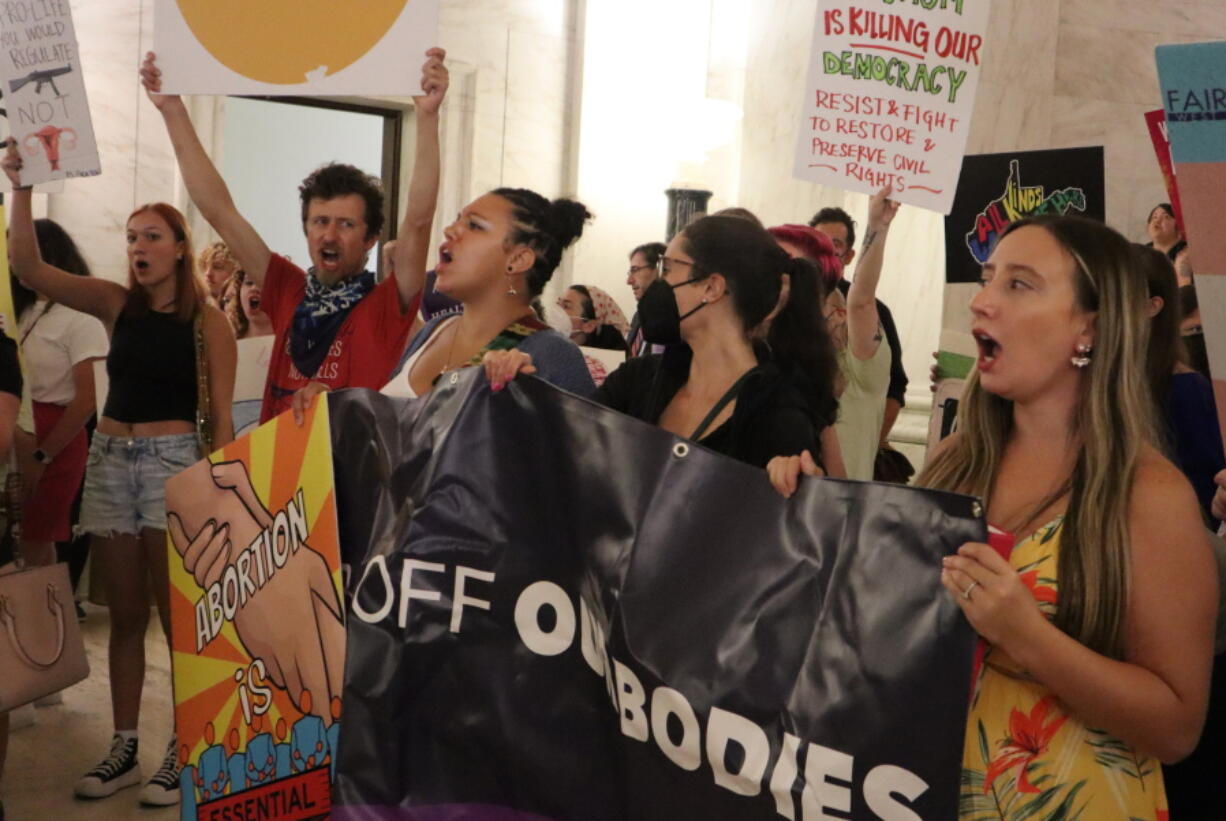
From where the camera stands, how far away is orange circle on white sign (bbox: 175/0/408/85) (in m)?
3.45

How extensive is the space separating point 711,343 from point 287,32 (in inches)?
62.0

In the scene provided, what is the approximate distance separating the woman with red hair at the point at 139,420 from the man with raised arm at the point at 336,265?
25.5 inches

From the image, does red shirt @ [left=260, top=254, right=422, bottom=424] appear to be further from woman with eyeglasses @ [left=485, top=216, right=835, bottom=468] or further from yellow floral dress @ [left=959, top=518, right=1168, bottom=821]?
yellow floral dress @ [left=959, top=518, right=1168, bottom=821]

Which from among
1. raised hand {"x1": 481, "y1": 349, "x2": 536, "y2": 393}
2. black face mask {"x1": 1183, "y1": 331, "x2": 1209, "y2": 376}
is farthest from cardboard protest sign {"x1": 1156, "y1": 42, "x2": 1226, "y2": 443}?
black face mask {"x1": 1183, "y1": 331, "x2": 1209, "y2": 376}

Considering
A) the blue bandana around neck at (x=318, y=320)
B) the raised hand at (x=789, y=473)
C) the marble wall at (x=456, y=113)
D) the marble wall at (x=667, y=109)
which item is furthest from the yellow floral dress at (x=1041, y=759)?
the marble wall at (x=456, y=113)

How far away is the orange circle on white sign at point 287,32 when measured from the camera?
3.45m

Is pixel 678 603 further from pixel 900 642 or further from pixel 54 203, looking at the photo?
pixel 54 203

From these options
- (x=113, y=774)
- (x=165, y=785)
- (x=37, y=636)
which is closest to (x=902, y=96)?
(x=37, y=636)

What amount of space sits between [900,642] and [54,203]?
726cm

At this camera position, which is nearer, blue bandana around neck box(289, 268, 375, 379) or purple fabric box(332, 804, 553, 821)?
purple fabric box(332, 804, 553, 821)

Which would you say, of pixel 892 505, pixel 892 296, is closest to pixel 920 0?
pixel 892 505

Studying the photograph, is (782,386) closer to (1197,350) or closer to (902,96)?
(1197,350)

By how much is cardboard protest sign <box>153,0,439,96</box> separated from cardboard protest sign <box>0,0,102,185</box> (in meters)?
0.79

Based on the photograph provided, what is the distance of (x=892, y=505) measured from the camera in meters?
1.83
